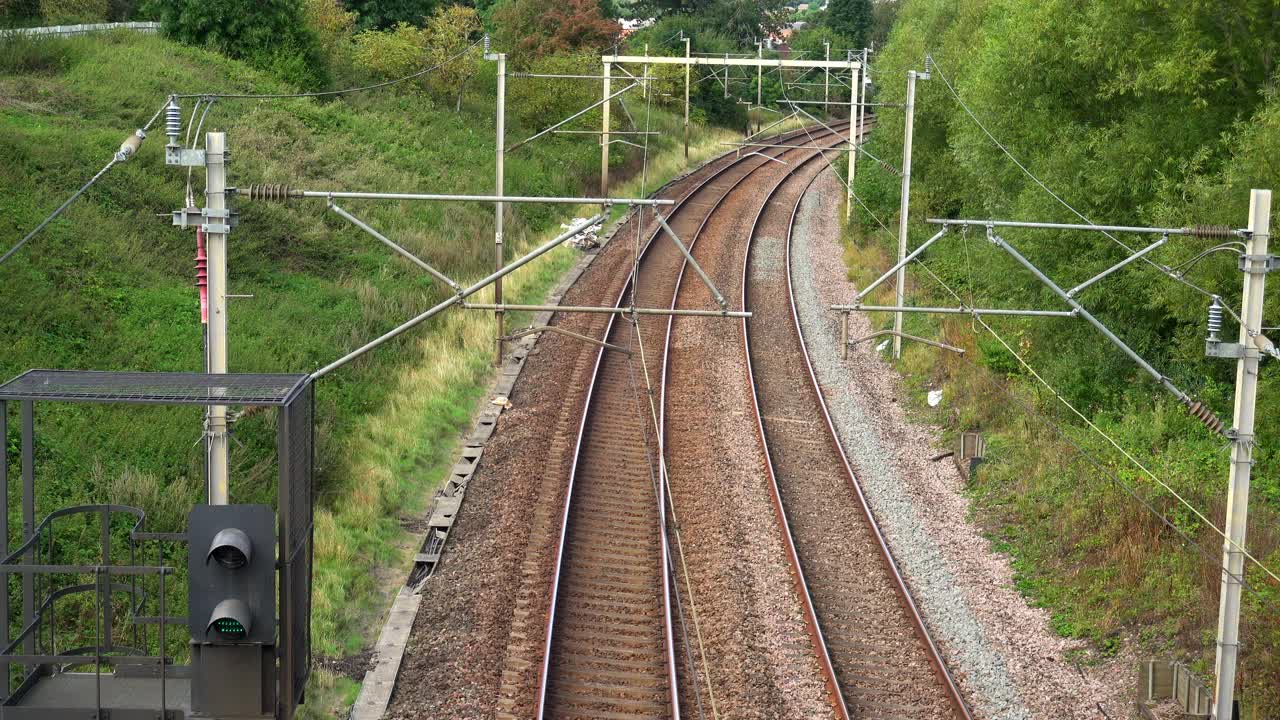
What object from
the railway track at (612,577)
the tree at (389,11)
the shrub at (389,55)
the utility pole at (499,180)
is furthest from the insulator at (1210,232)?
the tree at (389,11)

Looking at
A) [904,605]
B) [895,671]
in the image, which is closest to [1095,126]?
[904,605]

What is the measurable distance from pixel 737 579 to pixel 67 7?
32955mm

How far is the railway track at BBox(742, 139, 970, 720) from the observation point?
41.0 feet

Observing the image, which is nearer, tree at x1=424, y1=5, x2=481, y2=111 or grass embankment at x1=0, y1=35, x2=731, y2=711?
grass embankment at x1=0, y1=35, x2=731, y2=711

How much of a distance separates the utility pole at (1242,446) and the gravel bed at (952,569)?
1.64 m

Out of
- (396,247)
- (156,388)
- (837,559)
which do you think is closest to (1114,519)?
(837,559)

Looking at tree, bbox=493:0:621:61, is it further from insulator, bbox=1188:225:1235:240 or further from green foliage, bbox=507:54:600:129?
insulator, bbox=1188:225:1235:240

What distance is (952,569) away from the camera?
15570 millimetres

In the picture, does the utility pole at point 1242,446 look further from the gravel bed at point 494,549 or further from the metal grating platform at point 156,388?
the metal grating platform at point 156,388

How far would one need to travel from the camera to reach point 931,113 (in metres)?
32.2

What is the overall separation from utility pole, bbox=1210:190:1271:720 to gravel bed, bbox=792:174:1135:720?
5.37 feet

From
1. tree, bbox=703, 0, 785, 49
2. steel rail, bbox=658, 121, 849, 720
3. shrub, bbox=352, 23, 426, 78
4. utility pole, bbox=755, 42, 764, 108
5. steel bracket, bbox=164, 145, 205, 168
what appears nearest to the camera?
steel bracket, bbox=164, 145, 205, 168

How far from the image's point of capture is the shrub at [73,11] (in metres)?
37.5

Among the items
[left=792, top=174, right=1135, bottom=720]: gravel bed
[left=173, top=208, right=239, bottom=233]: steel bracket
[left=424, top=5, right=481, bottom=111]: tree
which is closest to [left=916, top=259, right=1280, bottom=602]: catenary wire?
[left=792, top=174, right=1135, bottom=720]: gravel bed
